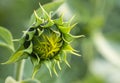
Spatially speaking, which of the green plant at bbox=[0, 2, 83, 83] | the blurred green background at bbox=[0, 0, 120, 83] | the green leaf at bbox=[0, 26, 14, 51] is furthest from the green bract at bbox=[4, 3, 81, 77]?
the blurred green background at bbox=[0, 0, 120, 83]

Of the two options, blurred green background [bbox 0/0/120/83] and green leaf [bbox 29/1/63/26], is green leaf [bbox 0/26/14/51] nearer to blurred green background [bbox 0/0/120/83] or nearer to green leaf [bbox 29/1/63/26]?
green leaf [bbox 29/1/63/26]

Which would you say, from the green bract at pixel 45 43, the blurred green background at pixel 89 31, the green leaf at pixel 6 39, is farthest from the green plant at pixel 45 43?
the blurred green background at pixel 89 31

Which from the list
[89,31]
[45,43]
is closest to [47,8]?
[45,43]

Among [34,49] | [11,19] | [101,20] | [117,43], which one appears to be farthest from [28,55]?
[117,43]

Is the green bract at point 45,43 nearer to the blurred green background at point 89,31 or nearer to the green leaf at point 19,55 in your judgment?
the green leaf at point 19,55

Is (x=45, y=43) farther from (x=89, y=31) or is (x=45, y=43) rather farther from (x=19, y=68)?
(x=89, y=31)

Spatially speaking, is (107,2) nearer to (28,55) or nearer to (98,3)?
(98,3)

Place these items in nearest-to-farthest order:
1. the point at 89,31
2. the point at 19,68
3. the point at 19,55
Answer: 1. the point at 19,55
2. the point at 19,68
3. the point at 89,31
